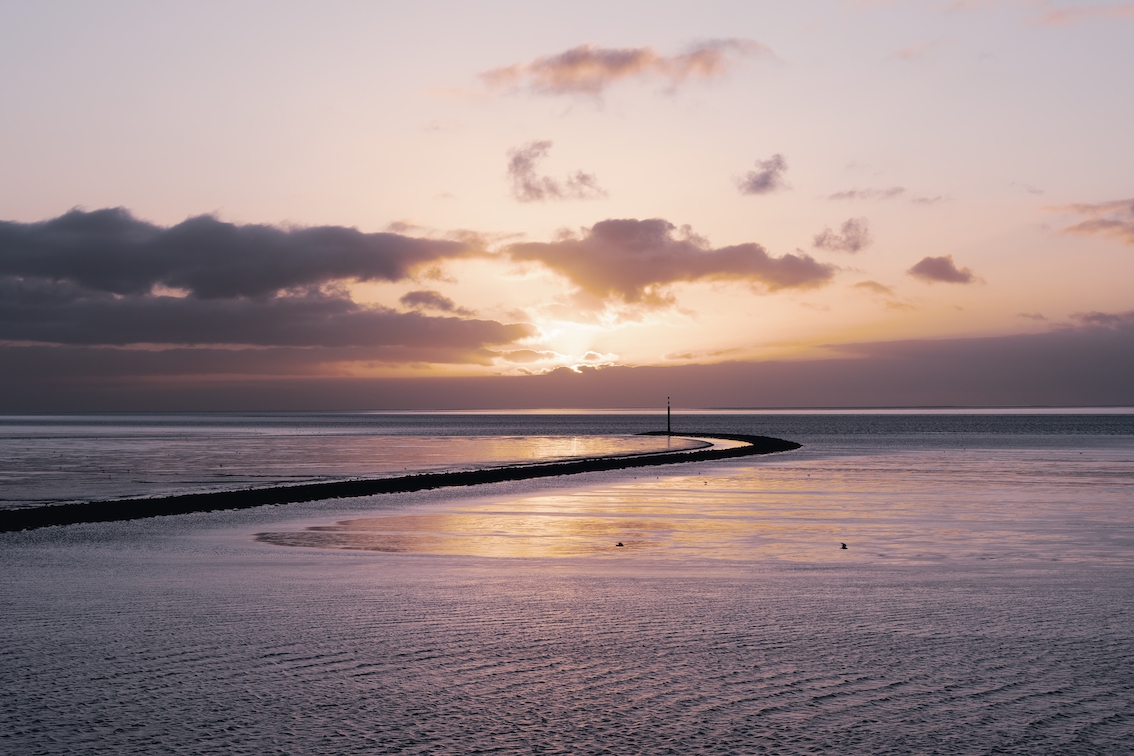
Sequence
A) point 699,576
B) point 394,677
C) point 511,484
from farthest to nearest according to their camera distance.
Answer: point 511,484, point 699,576, point 394,677

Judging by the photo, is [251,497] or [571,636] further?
[251,497]

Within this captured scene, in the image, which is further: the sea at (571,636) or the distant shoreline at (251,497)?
the distant shoreline at (251,497)

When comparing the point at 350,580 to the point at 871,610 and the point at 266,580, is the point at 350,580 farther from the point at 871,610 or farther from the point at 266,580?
the point at 871,610

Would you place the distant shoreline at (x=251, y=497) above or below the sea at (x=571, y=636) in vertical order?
below

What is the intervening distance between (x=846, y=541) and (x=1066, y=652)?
9818 mm

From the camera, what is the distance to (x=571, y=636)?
1059 cm

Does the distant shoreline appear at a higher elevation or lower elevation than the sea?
lower

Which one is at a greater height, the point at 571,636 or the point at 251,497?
the point at 571,636

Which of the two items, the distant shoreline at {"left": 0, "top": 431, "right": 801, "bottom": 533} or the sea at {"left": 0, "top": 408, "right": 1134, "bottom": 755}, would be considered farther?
the distant shoreline at {"left": 0, "top": 431, "right": 801, "bottom": 533}

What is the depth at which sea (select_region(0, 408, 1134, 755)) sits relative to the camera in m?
7.38

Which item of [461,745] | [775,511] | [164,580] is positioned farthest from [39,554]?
[775,511]

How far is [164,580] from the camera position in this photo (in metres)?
14.7

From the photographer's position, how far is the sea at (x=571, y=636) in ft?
24.2

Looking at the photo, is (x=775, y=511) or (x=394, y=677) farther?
(x=775, y=511)
